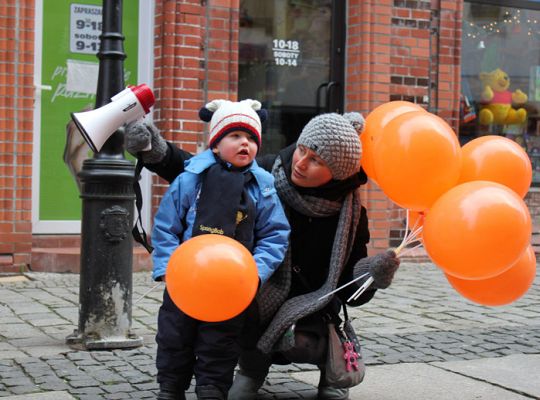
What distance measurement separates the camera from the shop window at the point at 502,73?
9.62 meters

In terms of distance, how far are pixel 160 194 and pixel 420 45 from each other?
3.07m

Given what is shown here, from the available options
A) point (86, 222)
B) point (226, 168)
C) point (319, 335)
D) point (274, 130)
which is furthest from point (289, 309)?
point (274, 130)

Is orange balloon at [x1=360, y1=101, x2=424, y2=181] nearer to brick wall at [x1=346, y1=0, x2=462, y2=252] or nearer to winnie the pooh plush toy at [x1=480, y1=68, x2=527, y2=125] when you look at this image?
brick wall at [x1=346, y1=0, x2=462, y2=252]

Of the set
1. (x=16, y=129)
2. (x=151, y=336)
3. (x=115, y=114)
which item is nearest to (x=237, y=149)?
(x=115, y=114)

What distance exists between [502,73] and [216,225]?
711 centimetres

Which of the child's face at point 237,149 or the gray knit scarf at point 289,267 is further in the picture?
the gray knit scarf at point 289,267

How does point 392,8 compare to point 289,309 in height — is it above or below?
above

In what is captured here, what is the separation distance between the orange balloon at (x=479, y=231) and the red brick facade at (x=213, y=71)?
4.92 metres

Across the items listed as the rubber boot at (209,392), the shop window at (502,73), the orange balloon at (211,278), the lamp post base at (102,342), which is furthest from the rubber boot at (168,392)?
the shop window at (502,73)

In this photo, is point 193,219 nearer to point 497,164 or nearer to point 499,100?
point 497,164

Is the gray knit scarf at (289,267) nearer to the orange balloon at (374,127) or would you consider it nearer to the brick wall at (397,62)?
the orange balloon at (374,127)

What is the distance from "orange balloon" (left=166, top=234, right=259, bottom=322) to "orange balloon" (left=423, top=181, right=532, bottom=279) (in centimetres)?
69

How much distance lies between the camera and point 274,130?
8.80 meters

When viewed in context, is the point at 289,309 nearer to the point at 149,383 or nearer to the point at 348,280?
the point at 348,280
